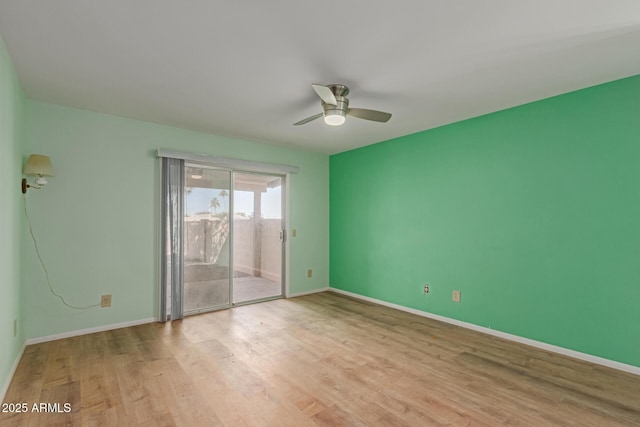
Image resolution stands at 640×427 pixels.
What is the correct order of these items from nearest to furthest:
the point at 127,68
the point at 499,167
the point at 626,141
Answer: the point at 127,68, the point at 626,141, the point at 499,167

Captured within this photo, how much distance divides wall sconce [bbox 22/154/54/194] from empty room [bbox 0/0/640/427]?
28 mm

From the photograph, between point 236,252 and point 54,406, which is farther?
point 236,252

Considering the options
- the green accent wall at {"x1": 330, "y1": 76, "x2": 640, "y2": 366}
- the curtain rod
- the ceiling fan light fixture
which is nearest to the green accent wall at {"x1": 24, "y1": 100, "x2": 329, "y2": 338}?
the curtain rod

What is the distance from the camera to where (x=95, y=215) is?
11.0ft

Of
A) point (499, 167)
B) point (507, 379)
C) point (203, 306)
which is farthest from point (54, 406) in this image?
point (499, 167)

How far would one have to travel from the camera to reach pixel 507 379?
2422 millimetres

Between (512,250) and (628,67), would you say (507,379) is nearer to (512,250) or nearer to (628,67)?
(512,250)

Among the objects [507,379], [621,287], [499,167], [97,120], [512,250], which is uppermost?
[97,120]

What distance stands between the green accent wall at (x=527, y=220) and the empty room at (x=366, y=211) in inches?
0.8

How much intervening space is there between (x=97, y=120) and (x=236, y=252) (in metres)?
2.28

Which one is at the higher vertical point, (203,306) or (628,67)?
(628,67)

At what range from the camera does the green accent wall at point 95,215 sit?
10.1 ft

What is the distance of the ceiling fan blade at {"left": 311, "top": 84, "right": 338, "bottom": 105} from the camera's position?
228 cm

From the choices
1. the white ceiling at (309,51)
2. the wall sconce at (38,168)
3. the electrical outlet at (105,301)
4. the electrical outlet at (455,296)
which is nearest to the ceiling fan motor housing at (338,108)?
the white ceiling at (309,51)
